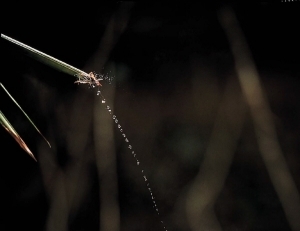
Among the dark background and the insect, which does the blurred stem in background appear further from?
the insect

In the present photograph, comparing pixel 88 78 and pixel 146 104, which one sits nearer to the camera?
pixel 88 78

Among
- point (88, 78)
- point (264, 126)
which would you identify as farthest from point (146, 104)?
point (264, 126)

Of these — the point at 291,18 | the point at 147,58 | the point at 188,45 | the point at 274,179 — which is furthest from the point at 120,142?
the point at 291,18

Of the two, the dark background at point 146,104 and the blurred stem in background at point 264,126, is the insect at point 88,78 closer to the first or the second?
the dark background at point 146,104

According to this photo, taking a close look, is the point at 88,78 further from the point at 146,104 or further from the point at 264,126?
the point at 264,126

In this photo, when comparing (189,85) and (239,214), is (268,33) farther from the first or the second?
(239,214)

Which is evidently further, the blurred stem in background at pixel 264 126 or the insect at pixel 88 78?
the blurred stem in background at pixel 264 126

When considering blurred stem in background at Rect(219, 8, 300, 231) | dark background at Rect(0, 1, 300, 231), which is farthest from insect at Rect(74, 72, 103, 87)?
blurred stem in background at Rect(219, 8, 300, 231)

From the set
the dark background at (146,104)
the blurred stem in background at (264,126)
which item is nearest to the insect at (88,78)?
the dark background at (146,104)
